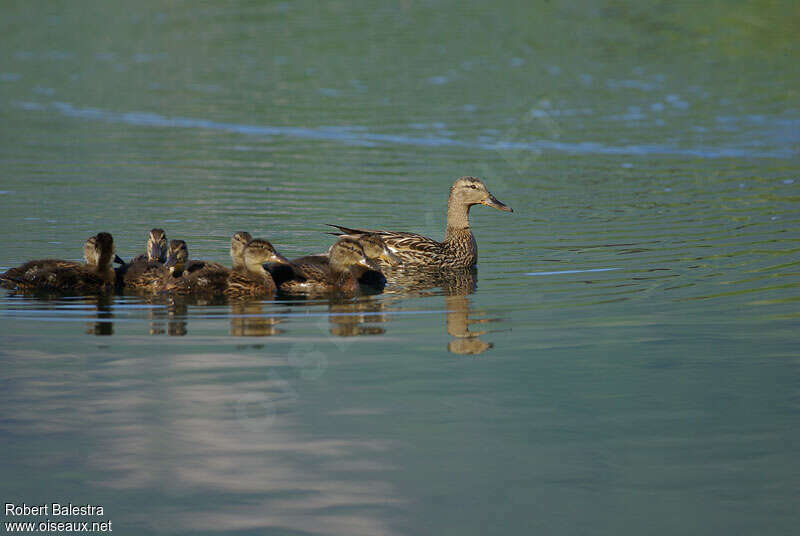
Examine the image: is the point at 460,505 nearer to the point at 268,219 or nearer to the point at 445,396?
the point at 445,396

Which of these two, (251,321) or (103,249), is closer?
(251,321)

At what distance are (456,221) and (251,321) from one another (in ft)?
13.4

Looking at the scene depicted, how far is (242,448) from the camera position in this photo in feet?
23.3

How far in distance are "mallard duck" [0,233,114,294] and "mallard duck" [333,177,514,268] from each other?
244cm

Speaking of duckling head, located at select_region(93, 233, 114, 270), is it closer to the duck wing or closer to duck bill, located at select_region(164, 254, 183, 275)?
duck bill, located at select_region(164, 254, 183, 275)

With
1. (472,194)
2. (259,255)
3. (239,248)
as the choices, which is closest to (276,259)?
(259,255)

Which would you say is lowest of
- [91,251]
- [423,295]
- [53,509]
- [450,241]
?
[53,509]

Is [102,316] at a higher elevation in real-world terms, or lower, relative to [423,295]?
lower

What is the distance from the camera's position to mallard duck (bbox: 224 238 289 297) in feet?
37.8

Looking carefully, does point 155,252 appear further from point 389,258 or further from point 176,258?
point 389,258

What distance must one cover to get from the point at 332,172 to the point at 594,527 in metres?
14.0

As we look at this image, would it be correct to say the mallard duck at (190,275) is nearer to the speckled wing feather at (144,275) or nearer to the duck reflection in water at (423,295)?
the speckled wing feather at (144,275)

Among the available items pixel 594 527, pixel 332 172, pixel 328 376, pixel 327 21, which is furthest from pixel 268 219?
pixel 327 21

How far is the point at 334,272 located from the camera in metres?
11.9
